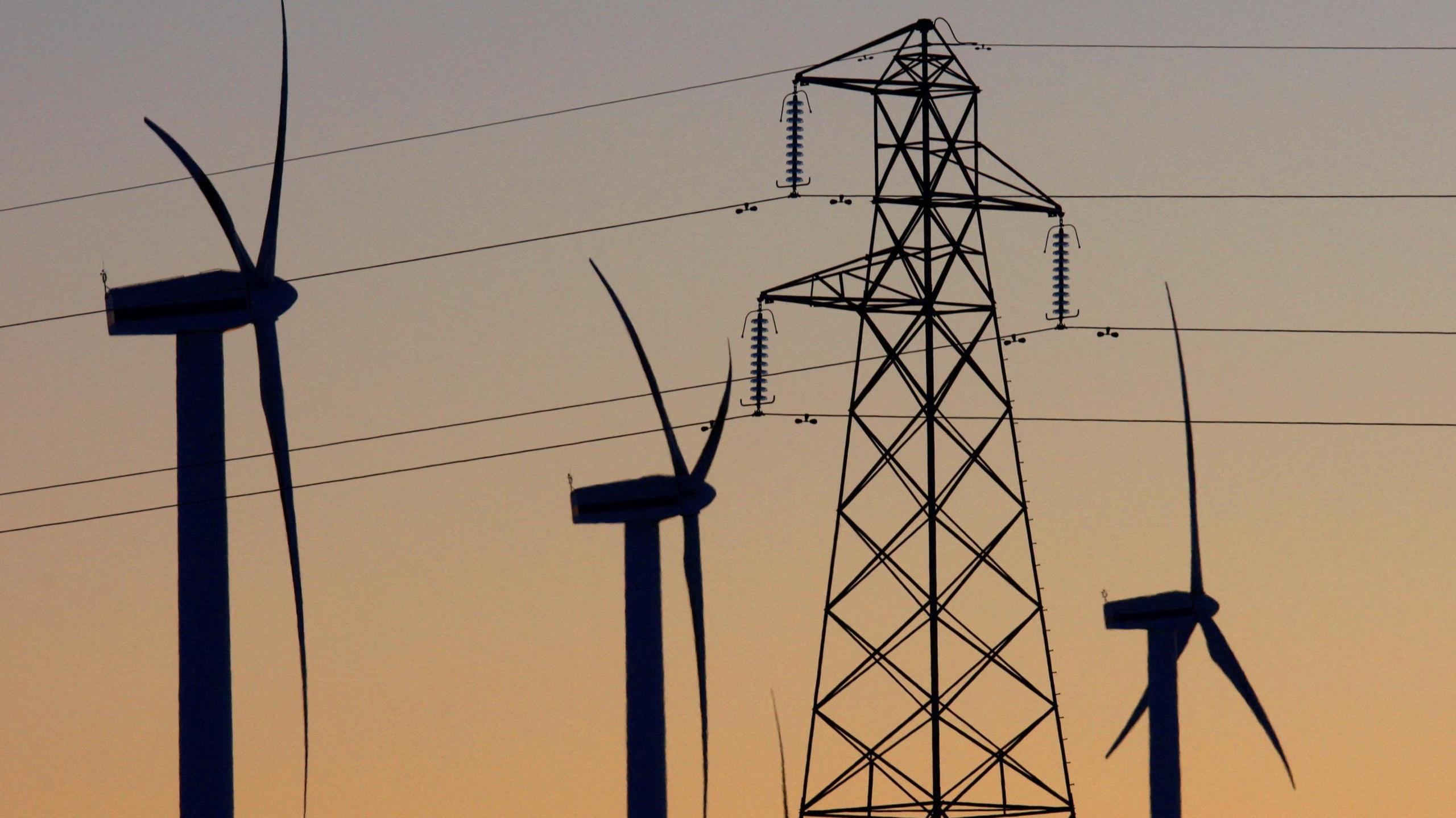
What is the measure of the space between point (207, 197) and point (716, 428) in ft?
68.9

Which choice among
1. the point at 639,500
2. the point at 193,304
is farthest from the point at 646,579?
the point at 193,304

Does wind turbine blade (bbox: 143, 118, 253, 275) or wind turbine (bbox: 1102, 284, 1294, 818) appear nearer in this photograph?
wind turbine blade (bbox: 143, 118, 253, 275)

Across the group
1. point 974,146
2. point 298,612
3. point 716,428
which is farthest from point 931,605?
point 716,428

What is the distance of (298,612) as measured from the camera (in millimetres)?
73312

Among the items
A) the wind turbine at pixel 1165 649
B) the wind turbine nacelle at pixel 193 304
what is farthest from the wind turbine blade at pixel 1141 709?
the wind turbine nacelle at pixel 193 304

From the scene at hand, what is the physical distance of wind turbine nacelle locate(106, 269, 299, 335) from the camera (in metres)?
80.7

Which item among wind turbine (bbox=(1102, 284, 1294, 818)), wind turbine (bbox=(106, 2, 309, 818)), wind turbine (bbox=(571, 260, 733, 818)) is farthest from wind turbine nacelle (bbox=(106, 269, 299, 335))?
wind turbine (bbox=(1102, 284, 1294, 818))

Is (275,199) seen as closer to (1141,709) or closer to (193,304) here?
(193,304)

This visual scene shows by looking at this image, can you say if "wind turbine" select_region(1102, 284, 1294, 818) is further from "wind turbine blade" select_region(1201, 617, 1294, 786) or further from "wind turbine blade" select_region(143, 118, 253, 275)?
"wind turbine blade" select_region(143, 118, 253, 275)

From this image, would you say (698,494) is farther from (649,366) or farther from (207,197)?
(207,197)

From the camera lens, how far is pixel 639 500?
320ft

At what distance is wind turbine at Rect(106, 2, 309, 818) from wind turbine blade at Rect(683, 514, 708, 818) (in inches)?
511

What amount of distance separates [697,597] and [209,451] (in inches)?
651

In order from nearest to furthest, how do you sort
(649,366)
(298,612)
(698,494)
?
(298,612), (649,366), (698,494)
